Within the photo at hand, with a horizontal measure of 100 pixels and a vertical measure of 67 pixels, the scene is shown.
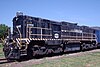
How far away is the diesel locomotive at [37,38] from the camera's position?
50.4 feet

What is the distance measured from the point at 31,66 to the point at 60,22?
33.5 ft

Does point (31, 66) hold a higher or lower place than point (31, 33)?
lower

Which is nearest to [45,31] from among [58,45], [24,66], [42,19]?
[42,19]

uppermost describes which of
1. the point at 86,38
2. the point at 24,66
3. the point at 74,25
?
the point at 74,25

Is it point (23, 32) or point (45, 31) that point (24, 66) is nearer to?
point (23, 32)

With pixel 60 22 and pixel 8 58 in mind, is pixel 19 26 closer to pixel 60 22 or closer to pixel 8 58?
pixel 8 58

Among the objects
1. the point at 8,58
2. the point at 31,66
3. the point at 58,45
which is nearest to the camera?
the point at 31,66

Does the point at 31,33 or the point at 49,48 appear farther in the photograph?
the point at 49,48

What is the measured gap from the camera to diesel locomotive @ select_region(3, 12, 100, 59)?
1538 cm

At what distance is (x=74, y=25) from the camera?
945 inches

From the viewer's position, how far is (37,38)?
55.4 feet

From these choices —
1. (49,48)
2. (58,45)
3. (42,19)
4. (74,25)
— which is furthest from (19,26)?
(74,25)

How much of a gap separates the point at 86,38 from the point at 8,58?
47.7ft

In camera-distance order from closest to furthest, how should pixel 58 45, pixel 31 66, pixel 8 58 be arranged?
pixel 31 66 < pixel 8 58 < pixel 58 45
